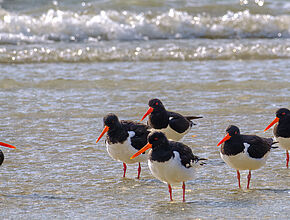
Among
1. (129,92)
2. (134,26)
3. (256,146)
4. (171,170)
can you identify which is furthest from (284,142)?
(134,26)

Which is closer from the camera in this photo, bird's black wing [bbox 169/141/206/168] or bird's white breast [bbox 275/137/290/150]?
Answer: bird's black wing [bbox 169/141/206/168]

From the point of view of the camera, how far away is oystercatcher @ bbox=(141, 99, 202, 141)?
22.7ft

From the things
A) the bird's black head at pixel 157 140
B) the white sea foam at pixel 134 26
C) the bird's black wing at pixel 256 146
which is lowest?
the bird's black wing at pixel 256 146

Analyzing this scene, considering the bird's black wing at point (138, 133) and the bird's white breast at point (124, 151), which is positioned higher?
the bird's black wing at point (138, 133)

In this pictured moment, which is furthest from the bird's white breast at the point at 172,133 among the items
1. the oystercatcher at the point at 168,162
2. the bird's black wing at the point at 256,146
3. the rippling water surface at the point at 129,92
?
the oystercatcher at the point at 168,162

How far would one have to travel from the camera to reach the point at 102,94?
978 cm

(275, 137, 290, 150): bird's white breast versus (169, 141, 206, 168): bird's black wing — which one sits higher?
(169, 141, 206, 168): bird's black wing

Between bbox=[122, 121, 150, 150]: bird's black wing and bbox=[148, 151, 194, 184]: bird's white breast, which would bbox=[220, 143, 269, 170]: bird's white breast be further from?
bbox=[122, 121, 150, 150]: bird's black wing

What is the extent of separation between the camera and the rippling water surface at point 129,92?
5383 millimetres

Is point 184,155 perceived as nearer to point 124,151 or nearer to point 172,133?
point 124,151

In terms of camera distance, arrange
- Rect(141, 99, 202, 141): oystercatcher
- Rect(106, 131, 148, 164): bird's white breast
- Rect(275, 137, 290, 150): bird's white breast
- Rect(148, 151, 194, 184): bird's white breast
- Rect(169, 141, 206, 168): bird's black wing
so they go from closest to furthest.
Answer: Rect(148, 151, 194, 184): bird's white breast < Rect(169, 141, 206, 168): bird's black wing < Rect(106, 131, 148, 164): bird's white breast < Rect(275, 137, 290, 150): bird's white breast < Rect(141, 99, 202, 141): oystercatcher

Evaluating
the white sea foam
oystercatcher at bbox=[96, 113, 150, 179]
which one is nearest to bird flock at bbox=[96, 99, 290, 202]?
oystercatcher at bbox=[96, 113, 150, 179]

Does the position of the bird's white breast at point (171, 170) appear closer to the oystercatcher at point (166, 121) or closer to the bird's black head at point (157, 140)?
the bird's black head at point (157, 140)

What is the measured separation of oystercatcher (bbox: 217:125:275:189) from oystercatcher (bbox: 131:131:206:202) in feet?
1.47
